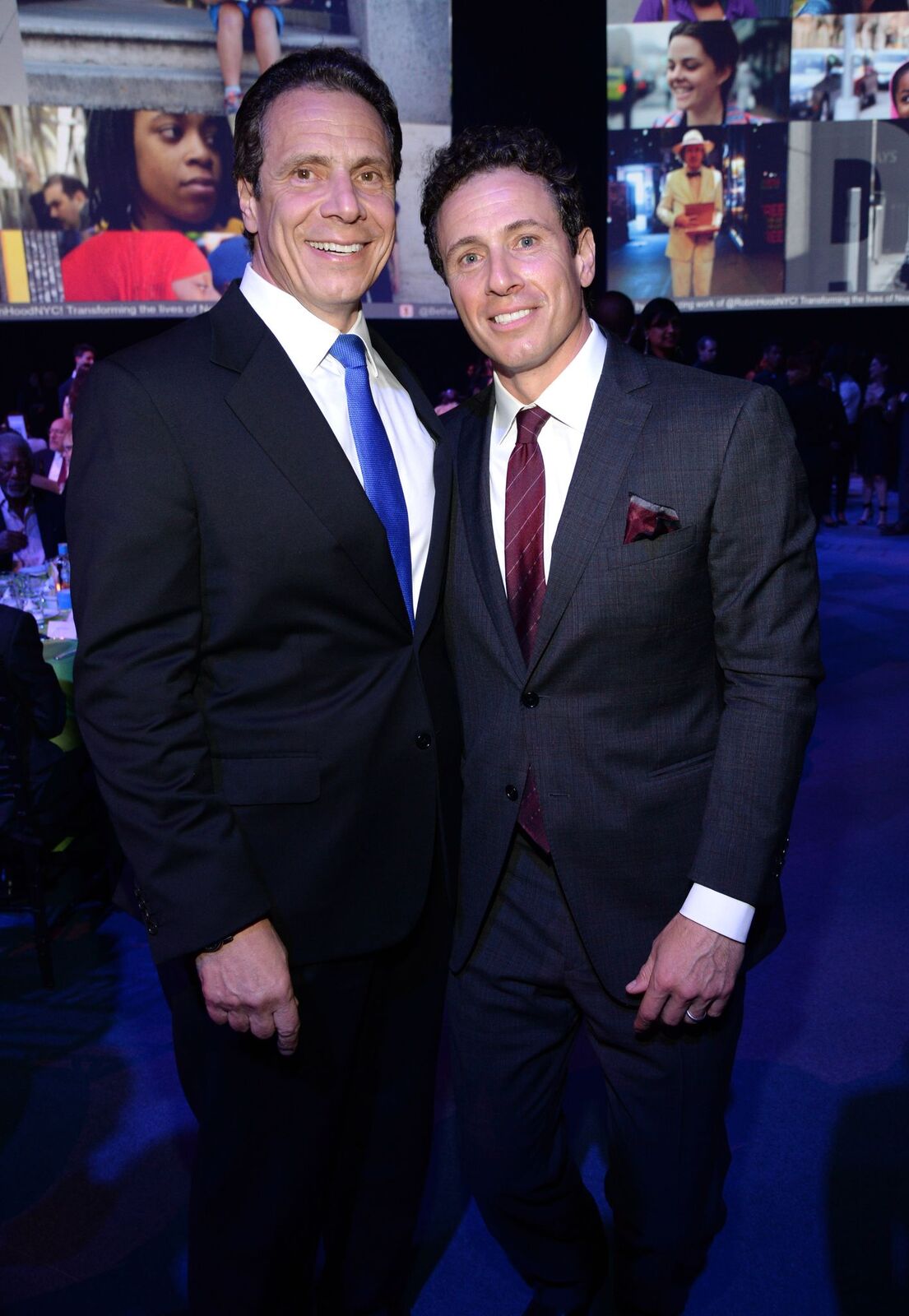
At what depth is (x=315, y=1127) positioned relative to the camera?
155 cm

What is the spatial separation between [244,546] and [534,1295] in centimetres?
135

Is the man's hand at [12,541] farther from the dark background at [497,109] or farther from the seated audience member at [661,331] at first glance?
the dark background at [497,109]

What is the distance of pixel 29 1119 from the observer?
2469mm

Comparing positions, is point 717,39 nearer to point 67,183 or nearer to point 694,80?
point 694,80

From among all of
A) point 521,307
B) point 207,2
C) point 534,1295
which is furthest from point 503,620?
point 207,2

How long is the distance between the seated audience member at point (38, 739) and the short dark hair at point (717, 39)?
28.7ft

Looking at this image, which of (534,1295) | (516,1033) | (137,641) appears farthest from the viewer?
(534,1295)

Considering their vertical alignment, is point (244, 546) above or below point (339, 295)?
below

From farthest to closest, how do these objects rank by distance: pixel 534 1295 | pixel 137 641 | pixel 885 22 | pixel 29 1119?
pixel 885 22 < pixel 29 1119 < pixel 534 1295 < pixel 137 641

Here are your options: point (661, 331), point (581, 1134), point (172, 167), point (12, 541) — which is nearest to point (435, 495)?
point (581, 1134)

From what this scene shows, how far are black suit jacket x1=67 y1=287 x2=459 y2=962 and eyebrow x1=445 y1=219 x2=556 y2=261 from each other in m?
0.34

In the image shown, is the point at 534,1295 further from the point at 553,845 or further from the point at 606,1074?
the point at 553,845

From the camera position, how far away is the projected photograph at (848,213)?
958 cm

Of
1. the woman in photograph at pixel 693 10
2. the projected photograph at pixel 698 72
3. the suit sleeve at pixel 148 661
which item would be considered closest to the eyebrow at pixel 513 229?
the suit sleeve at pixel 148 661
